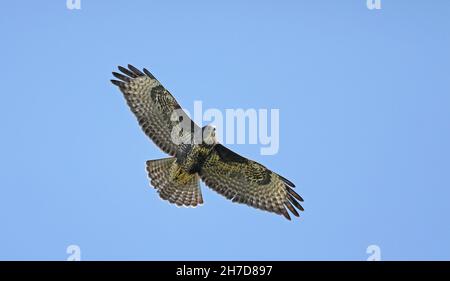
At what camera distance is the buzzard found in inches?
571

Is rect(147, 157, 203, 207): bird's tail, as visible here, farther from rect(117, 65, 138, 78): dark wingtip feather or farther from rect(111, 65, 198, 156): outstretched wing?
rect(117, 65, 138, 78): dark wingtip feather

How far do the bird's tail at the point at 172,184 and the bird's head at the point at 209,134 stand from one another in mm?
991

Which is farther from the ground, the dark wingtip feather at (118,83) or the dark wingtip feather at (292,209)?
the dark wingtip feather at (118,83)

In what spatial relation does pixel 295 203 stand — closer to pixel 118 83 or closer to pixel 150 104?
pixel 150 104

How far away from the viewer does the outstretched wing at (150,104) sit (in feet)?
47.8

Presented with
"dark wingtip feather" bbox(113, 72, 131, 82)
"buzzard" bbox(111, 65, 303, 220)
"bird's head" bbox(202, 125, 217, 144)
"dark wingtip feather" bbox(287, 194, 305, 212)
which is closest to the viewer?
"bird's head" bbox(202, 125, 217, 144)

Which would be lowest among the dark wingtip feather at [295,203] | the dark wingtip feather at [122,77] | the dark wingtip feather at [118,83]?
the dark wingtip feather at [295,203]

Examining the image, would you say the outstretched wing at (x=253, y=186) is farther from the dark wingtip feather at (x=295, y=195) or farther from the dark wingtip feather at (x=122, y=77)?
the dark wingtip feather at (x=122, y=77)

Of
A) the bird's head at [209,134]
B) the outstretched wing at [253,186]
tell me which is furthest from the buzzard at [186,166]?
the bird's head at [209,134]

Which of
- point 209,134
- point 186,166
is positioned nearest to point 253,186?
point 186,166

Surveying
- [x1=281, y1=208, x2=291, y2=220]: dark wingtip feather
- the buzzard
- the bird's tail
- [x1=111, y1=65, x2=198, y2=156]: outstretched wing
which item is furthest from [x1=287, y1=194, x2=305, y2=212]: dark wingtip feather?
[x1=111, y1=65, x2=198, y2=156]: outstretched wing

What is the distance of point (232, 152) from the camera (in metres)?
14.4

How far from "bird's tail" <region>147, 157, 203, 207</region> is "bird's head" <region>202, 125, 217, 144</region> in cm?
99
